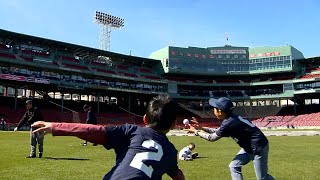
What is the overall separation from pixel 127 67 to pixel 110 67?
5601 millimetres

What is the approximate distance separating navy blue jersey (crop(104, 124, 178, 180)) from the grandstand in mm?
59542

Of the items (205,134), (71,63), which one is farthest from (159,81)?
(205,134)

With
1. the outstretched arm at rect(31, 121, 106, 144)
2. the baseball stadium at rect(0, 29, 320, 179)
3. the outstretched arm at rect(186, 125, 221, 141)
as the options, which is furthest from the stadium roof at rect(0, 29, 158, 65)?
the outstretched arm at rect(31, 121, 106, 144)

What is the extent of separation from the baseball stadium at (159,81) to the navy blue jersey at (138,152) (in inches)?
1976

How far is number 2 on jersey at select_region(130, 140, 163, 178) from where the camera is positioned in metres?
3.48

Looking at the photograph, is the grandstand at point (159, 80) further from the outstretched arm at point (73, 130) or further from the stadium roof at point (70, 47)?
the outstretched arm at point (73, 130)

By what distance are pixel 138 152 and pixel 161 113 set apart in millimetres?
424

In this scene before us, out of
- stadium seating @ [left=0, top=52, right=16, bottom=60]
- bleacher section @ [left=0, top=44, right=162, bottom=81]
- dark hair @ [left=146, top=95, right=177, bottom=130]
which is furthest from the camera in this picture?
bleacher section @ [left=0, top=44, right=162, bottom=81]

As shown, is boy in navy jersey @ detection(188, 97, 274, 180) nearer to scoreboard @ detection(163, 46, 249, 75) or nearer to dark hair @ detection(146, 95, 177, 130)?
dark hair @ detection(146, 95, 177, 130)

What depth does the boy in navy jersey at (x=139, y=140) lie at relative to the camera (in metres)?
3.38

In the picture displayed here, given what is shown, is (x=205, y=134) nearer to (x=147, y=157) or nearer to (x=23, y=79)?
(x=147, y=157)

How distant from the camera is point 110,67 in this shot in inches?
3194

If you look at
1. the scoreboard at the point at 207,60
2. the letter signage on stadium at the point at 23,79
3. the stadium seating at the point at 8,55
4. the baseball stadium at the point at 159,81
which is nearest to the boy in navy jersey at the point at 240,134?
the baseball stadium at the point at 159,81

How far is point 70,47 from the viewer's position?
74125 mm
